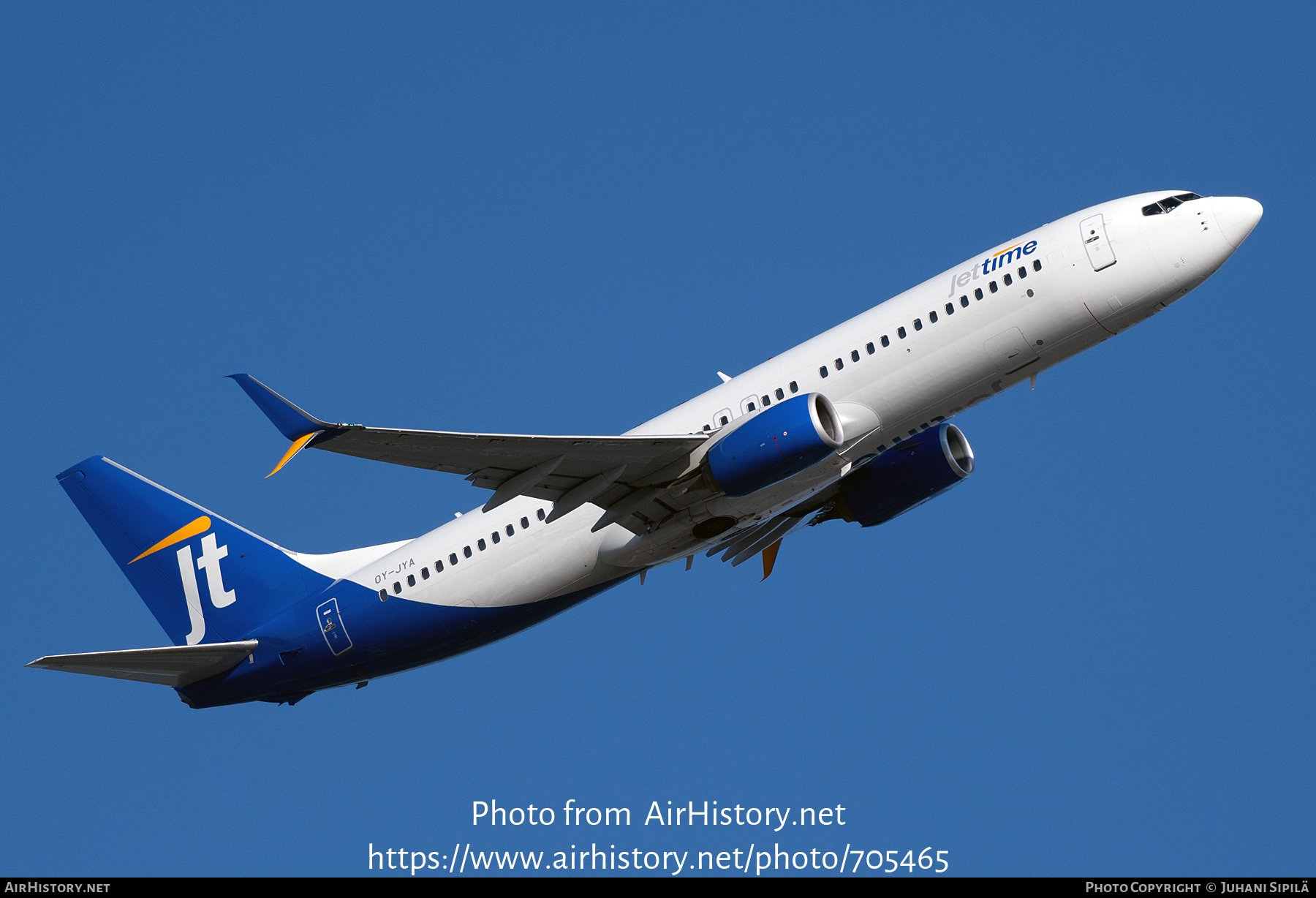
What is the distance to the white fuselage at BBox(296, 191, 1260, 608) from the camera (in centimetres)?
3053

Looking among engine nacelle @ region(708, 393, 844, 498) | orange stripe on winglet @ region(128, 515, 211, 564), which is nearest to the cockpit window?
engine nacelle @ region(708, 393, 844, 498)

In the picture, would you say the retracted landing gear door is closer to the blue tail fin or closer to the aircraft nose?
the blue tail fin

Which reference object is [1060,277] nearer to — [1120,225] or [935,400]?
[1120,225]

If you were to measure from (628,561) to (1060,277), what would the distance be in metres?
12.0

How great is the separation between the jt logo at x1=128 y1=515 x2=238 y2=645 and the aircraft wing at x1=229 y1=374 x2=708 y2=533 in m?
11.4

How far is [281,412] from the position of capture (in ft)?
82.2

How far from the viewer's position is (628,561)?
111ft

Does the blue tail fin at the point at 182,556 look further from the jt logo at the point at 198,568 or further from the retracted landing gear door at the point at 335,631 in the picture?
the retracted landing gear door at the point at 335,631

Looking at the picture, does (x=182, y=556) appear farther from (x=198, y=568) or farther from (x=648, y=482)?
(x=648, y=482)

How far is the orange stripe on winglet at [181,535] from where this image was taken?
38.8 metres

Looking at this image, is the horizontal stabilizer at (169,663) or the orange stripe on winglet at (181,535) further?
the orange stripe on winglet at (181,535)

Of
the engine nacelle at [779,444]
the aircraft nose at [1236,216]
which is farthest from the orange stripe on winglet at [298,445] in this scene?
the aircraft nose at [1236,216]

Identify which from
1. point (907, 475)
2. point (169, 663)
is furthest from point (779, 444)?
point (169, 663)

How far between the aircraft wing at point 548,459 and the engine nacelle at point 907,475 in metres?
6.18
